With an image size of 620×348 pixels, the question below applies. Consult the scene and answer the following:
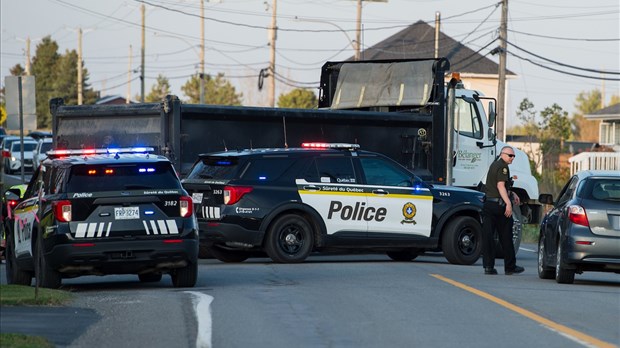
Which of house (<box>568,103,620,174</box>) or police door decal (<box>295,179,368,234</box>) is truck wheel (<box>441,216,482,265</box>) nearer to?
police door decal (<box>295,179,368,234</box>)

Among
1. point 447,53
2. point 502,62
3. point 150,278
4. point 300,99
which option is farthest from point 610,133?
point 150,278

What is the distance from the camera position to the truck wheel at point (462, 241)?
2014 centimetres

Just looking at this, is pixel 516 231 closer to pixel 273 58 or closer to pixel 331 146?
pixel 331 146

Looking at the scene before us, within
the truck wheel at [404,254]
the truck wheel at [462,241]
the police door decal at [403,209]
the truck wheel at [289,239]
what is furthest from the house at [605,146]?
the truck wheel at [289,239]

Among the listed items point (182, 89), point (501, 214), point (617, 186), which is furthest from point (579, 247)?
point (182, 89)

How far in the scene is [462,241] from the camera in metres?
20.4

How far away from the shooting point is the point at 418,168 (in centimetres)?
2308

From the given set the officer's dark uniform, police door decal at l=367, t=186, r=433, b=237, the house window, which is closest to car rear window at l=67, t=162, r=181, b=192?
the officer's dark uniform

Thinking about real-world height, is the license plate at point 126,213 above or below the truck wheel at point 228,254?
above

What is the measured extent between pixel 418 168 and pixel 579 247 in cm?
737

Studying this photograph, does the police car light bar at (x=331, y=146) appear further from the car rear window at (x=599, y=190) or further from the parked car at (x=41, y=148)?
the parked car at (x=41, y=148)

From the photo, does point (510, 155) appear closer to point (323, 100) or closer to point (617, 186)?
point (617, 186)

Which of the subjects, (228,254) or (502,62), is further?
(502,62)

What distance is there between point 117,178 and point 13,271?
306 cm
